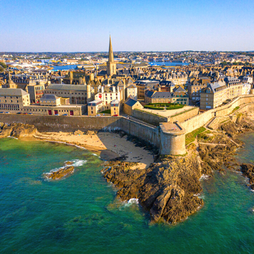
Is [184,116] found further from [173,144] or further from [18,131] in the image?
[18,131]

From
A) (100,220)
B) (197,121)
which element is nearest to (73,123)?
(197,121)

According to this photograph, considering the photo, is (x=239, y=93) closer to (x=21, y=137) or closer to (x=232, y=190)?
(x=232, y=190)

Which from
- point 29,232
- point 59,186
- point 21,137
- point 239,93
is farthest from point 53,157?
point 239,93

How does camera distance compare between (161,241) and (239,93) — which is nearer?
(161,241)

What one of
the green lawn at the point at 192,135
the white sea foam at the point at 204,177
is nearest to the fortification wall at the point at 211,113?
the green lawn at the point at 192,135

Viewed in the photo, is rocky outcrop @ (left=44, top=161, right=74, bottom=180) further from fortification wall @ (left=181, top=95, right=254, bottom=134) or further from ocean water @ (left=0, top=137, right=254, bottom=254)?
fortification wall @ (left=181, top=95, right=254, bottom=134)
